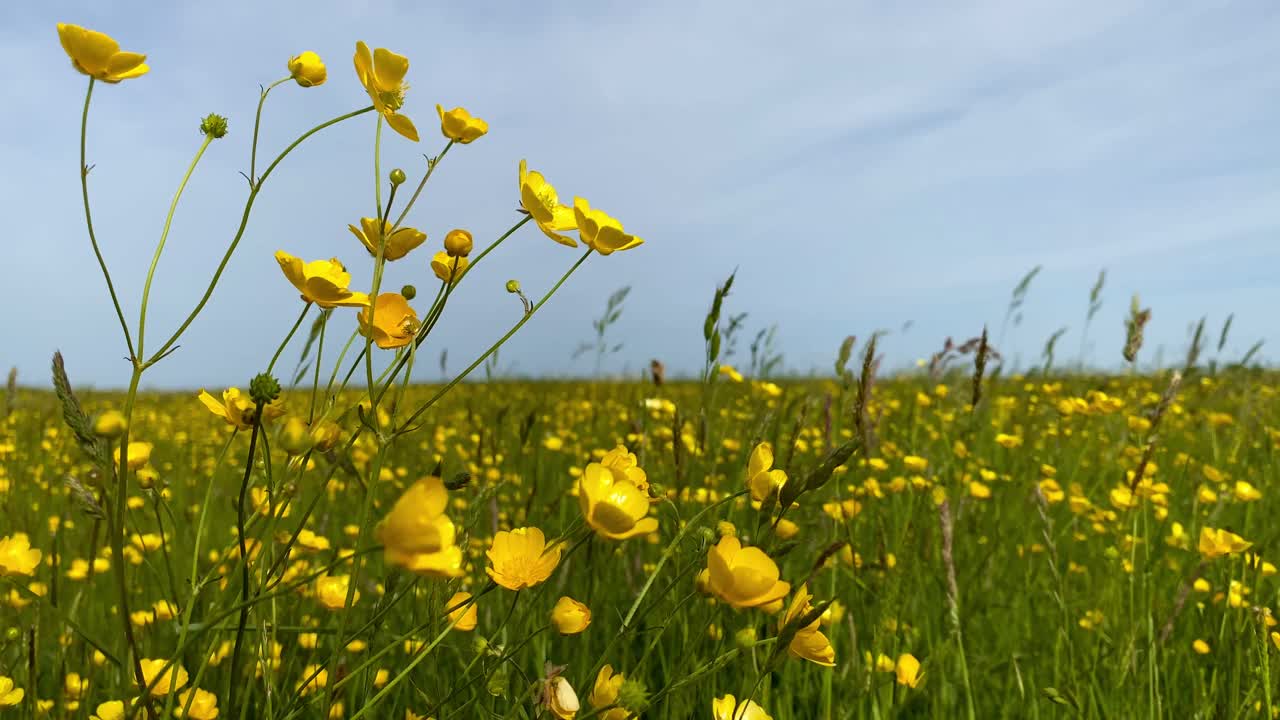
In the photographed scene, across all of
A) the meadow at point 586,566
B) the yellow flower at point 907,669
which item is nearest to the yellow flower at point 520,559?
the meadow at point 586,566

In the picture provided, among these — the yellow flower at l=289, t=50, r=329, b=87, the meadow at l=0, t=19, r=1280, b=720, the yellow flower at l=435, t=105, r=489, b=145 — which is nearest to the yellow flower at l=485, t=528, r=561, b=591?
the meadow at l=0, t=19, r=1280, b=720

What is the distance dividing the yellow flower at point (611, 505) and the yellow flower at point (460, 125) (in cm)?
52

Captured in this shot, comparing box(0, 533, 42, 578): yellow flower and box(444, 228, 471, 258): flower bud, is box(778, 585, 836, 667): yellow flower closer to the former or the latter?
box(444, 228, 471, 258): flower bud

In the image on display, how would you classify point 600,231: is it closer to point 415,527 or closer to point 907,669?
point 415,527

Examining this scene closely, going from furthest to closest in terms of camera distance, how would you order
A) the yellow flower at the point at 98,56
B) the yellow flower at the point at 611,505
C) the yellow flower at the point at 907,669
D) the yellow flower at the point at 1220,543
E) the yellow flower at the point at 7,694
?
the yellow flower at the point at 1220,543 → the yellow flower at the point at 907,669 → the yellow flower at the point at 7,694 → the yellow flower at the point at 98,56 → the yellow flower at the point at 611,505

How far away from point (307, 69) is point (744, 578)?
3.17 feet

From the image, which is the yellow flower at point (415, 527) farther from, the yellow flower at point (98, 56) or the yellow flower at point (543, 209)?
the yellow flower at point (98, 56)

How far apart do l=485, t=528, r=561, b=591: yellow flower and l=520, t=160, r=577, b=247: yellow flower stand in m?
0.42

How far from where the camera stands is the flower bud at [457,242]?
40.6 inches

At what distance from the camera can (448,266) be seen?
108 cm

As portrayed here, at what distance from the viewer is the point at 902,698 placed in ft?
5.49

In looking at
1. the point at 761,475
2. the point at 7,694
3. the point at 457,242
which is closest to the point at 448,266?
the point at 457,242

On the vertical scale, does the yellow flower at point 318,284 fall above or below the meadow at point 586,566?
above

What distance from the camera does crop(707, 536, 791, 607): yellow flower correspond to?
2.92 feet
